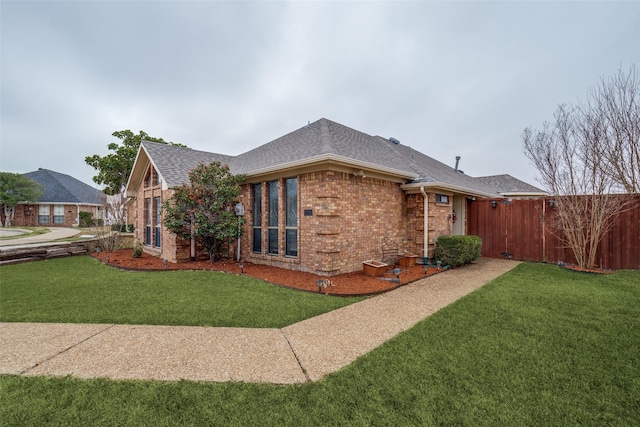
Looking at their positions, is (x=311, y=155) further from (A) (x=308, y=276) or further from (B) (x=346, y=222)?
(A) (x=308, y=276)

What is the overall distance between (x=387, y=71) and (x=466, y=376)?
45.8 feet

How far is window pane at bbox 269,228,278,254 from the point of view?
9.44 metres

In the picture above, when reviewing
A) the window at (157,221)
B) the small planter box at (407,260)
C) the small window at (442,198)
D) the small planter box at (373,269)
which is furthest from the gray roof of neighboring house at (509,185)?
the window at (157,221)

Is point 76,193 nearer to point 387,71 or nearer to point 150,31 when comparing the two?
point 150,31

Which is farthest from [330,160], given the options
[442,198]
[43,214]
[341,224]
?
[43,214]

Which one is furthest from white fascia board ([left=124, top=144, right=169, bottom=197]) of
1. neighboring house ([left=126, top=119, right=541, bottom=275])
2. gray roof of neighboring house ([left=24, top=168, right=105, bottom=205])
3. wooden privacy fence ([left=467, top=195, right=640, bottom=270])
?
gray roof of neighboring house ([left=24, top=168, right=105, bottom=205])

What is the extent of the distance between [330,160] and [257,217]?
421 cm

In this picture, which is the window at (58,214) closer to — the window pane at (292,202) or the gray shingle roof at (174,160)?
the gray shingle roof at (174,160)

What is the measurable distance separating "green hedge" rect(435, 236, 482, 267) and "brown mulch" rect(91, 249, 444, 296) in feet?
2.63

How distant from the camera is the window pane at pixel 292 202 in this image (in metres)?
8.69

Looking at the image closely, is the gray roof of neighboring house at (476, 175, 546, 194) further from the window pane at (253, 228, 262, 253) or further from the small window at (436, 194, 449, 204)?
the window pane at (253, 228, 262, 253)

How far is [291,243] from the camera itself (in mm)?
8914

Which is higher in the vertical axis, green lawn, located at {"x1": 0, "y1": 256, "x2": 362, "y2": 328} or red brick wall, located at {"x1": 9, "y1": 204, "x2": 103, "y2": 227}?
red brick wall, located at {"x1": 9, "y1": 204, "x2": 103, "y2": 227}

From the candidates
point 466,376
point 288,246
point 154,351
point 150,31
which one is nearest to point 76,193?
point 150,31
